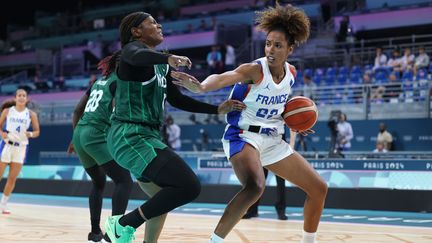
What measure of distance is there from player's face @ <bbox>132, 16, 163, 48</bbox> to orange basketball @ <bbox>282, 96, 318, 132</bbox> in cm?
146

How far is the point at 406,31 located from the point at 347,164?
40.1 ft

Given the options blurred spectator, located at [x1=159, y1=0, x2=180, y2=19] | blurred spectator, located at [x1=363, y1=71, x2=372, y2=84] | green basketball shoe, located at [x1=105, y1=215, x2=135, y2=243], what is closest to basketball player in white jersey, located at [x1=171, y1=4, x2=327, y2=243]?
green basketball shoe, located at [x1=105, y1=215, x2=135, y2=243]

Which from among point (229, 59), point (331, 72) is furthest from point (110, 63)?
point (229, 59)

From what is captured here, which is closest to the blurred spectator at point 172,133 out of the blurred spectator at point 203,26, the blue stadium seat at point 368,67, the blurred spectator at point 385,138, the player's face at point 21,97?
the blue stadium seat at point 368,67

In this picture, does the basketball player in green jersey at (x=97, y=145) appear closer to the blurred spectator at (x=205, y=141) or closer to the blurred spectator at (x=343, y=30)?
the blurred spectator at (x=205, y=141)

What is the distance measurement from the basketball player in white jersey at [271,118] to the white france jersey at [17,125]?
6.16m

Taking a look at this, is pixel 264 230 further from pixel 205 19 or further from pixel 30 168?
pixel 205 19

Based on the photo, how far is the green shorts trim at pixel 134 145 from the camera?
4.77 meters

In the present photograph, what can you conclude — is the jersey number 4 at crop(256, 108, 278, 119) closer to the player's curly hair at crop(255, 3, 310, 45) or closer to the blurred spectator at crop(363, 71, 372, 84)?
the player's curly hair at crop(255, 3, 310, 45)

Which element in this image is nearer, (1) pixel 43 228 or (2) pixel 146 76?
(2) pixel 146 76

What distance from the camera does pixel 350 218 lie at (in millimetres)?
10430

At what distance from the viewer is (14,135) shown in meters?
10.9

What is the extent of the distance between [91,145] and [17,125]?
4763mm

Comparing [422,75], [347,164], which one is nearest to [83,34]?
[422,75]
